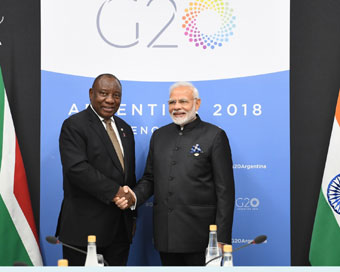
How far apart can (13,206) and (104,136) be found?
93cm

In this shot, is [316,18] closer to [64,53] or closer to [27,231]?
[64,53]

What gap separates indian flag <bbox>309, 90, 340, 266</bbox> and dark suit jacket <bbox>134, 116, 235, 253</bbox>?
2.71ft

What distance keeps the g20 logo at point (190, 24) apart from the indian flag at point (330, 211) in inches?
40.6

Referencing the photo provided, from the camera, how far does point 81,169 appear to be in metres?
2.63

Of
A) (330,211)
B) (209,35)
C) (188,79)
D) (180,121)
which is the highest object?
(209,35)

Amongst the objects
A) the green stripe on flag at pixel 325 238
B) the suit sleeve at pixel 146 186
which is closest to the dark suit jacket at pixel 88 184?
the suit sleeve at pixel 146 186

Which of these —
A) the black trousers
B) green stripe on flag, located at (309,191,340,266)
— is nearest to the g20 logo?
green stripe on flag, located at (309,191,340,266)

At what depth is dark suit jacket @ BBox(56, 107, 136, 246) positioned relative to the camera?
8.73 feet

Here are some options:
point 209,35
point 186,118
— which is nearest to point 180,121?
point 186,118

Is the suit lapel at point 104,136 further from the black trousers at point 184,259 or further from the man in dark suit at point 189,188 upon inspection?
the black trousers at point 184,259

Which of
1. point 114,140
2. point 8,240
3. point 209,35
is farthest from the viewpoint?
point 209,35

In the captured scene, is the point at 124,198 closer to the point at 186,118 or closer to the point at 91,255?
the point at 186,118

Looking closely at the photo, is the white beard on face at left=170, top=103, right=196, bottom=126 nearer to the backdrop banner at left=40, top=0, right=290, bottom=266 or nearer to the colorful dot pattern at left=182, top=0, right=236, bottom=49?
the backdrop banner at left=40, top=0, right=290, bottom=266

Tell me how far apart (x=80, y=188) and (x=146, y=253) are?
0.88 m
